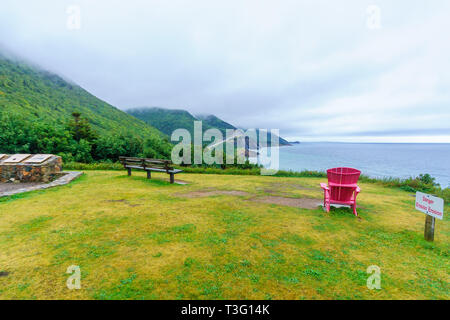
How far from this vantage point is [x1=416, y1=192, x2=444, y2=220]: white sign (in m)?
3.85

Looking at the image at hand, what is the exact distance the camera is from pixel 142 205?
6000mm

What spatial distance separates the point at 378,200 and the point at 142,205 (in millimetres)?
8512

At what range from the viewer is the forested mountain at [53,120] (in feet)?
68.8

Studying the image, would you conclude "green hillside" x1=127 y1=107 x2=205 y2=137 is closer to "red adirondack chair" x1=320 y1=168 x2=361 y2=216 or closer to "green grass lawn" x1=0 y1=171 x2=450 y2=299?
"green grass lawn" x1=0 y1=171 x2=450 y2=299

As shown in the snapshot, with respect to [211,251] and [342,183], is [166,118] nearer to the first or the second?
[342,183]

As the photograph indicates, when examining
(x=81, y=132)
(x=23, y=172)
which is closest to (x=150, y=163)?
(x=23, y=172)

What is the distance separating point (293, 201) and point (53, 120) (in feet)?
165

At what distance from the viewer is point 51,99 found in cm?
7112

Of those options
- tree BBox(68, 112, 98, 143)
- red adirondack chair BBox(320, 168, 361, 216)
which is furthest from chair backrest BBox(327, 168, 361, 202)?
tree BBox(68, 112, 98, 143)

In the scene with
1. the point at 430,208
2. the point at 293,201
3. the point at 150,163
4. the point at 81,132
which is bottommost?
the point at 293,201

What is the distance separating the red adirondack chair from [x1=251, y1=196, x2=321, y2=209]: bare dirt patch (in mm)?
699

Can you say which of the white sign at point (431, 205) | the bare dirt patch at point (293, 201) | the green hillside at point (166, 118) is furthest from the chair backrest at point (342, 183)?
the green hillside at point (166, 118)
